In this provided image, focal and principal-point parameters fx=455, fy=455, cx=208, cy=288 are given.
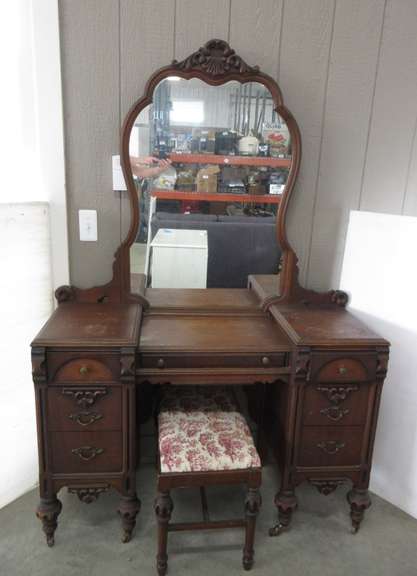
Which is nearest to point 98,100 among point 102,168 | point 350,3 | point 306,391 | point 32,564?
point 102,168

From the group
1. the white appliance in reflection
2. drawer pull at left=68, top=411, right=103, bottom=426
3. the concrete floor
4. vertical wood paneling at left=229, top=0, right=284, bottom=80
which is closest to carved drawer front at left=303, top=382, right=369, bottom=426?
the concrete floor

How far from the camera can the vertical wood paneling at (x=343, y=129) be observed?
1694 millimetres

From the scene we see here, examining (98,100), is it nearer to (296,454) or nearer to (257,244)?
(257,244)

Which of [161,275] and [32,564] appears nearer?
[32,564]

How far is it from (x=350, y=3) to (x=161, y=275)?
123cm

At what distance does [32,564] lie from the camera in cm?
152

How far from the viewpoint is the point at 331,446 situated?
5.29 ft

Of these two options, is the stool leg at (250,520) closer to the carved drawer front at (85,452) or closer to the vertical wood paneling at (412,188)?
the carved drawer front at (85,452)

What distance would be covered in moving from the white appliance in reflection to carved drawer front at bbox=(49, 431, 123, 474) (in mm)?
602

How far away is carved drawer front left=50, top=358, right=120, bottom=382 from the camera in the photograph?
56.4 inches

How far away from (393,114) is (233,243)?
31.7 inches

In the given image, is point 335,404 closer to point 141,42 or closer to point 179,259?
point 179,259

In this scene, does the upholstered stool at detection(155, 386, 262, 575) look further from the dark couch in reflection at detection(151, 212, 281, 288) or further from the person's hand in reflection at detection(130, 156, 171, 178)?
the person's hand in reflection at detection(130, 156, 171, 178)

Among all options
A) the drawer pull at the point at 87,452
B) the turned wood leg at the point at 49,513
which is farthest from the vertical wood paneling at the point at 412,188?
the turned wood leg at the point at 49,513
